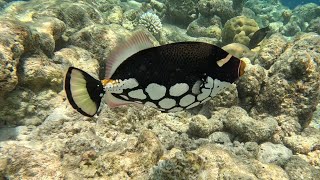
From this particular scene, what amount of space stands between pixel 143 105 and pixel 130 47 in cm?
41

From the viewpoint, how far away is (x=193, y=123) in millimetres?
3850

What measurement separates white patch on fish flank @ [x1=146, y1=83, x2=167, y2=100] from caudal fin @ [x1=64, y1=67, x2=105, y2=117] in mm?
286

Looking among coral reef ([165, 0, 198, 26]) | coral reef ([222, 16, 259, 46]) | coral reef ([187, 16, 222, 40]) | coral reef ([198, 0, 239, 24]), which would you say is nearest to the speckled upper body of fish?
coral reef ([222, 16, 259, 46])

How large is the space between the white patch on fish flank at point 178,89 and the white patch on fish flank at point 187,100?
4 cm

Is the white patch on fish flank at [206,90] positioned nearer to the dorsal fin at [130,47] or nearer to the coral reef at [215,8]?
the dorsal fin at [130,47]

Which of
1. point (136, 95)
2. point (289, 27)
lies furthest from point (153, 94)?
point (289, 27)

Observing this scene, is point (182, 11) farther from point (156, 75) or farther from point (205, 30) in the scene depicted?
point (156, 75)

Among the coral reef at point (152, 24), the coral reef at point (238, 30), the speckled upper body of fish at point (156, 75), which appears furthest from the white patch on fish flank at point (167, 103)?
the coral reef at point (238, 30)

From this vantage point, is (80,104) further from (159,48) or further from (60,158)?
(60,158)

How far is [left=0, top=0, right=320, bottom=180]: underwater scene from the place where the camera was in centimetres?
163

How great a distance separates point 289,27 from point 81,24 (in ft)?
37.2

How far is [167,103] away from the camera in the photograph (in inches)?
66.3

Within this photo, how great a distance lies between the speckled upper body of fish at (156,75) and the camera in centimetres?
158

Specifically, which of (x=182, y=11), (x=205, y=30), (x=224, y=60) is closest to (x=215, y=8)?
(x=182, y=11)
